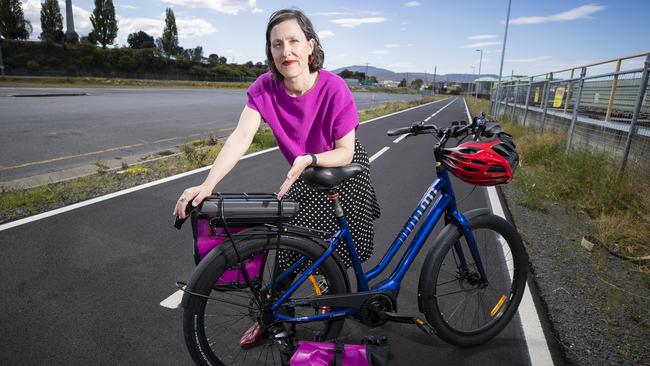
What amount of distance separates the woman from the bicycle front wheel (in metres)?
0.53

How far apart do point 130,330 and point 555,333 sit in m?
2.88

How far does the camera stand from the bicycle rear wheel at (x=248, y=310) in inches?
70.1

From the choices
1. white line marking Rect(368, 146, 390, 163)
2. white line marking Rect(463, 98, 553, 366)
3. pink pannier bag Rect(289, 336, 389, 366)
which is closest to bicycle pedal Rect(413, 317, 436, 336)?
pink pannier bag Rect(289, 336, 389, 366)

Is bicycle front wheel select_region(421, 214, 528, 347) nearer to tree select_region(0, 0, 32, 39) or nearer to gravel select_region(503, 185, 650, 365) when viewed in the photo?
gravel select_region(503, 185, 650, 365)

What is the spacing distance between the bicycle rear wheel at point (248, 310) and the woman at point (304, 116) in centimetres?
16

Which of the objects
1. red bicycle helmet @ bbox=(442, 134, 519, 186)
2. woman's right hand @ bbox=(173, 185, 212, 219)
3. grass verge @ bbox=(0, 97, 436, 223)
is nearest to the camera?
woman's right hand @ bbox=(173, 185, 212, 219)

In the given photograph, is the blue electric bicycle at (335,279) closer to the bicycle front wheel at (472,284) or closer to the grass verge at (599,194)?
the bicycle front wheel at (472,284)

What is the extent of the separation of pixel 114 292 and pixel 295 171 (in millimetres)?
2198

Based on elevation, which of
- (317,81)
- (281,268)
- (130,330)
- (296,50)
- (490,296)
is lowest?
(130,330)

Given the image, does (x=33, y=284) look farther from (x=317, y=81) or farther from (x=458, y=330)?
(x=458, y=330)

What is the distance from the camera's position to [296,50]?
1950 millimetres

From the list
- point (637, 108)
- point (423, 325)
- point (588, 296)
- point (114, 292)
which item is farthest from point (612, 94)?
point (114, 292)

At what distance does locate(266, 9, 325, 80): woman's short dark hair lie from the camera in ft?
6.43

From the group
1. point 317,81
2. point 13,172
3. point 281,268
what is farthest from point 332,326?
point 13,172
